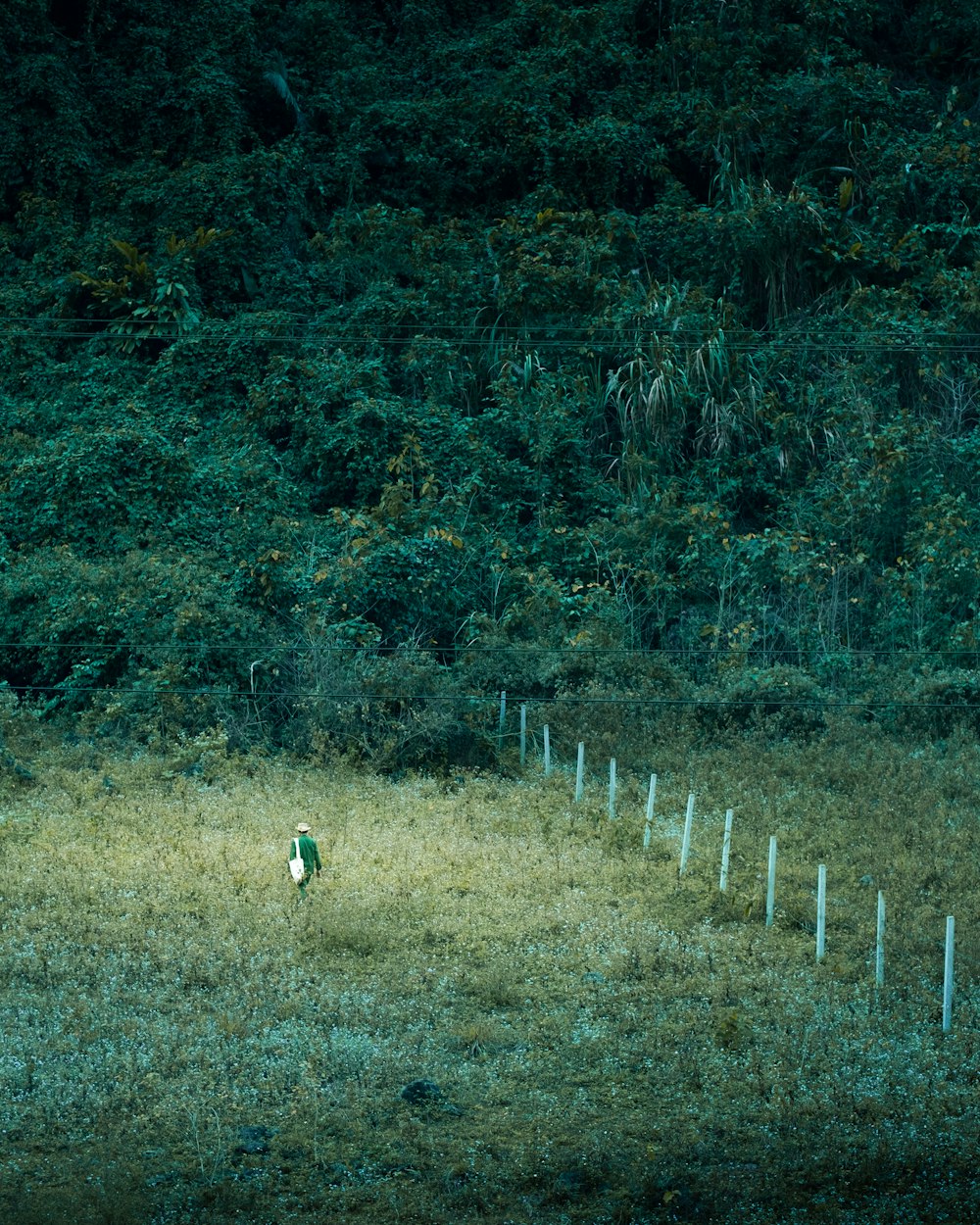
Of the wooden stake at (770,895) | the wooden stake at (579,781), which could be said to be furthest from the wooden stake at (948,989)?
the wooden stake at (579,781)

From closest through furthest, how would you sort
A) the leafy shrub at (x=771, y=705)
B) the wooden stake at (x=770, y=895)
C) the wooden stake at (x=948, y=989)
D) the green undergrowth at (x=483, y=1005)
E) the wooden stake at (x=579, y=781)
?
the green undergrowth at (x=483, y=1005)
the wooden stake at (x=948, y=989)
the wooden stake at (x=770, y=895)
the wooden stake at (x=579, y=781)
the leafy shrub at (x=771, y=705)

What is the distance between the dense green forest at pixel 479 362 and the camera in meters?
23.5

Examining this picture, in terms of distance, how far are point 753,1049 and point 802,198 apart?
20.4m

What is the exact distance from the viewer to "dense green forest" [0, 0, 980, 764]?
23.5 metres

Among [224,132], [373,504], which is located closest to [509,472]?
[373,504]

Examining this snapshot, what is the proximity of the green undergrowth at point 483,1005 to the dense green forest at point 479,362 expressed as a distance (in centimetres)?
337

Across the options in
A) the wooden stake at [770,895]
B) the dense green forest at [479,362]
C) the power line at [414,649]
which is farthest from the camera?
the dense green forest at [479,362]

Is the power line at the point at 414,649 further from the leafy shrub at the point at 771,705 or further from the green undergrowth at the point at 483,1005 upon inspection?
the green undergrowth at the point at 483,1005

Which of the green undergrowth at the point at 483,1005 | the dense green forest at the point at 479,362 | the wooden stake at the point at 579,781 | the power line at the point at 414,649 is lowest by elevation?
the green undergrowth at the point at 483,1005

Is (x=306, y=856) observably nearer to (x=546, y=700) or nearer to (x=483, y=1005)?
(x=483, y=1005)

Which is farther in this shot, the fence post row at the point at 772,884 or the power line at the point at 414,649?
the power line at the point at 414,649

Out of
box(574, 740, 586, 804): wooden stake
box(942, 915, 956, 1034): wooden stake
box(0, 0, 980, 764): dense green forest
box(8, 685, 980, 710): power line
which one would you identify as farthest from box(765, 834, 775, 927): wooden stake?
box(0, 0, 980, 764): dense green forest

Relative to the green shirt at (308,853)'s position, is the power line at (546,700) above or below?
above

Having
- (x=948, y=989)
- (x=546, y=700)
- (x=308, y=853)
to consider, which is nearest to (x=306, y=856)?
(x=308, y=853)
